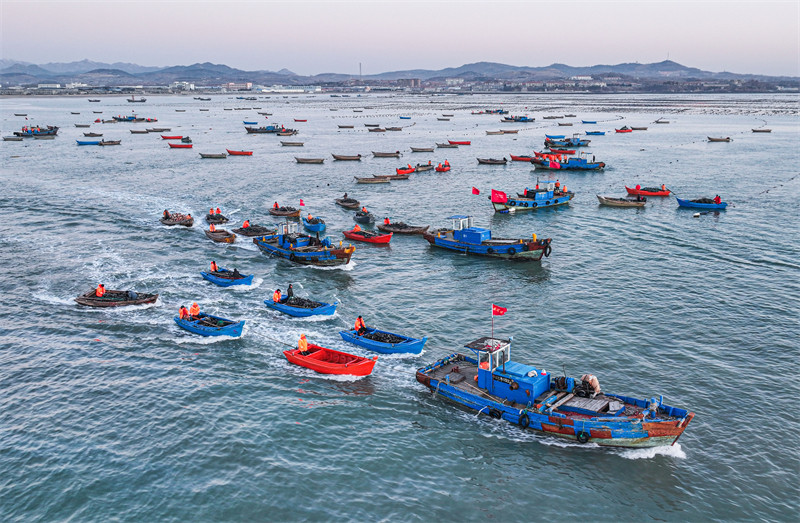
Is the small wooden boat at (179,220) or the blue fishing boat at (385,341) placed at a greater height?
the small wooden boat at (179,220)

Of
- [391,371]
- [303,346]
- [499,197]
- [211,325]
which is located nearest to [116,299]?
[211,325]

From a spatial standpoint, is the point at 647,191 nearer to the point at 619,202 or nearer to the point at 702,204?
the point at 619,202

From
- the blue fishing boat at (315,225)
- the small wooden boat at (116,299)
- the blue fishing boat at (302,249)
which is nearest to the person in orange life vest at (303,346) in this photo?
the small wooden boat at (116,299)

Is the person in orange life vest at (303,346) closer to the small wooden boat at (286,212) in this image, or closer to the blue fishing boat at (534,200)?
the small wooden boat at (286,212)

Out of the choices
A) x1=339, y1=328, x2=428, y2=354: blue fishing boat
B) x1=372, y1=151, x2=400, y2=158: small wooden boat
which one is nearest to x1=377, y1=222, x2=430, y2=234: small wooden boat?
x1=339, y1=328, x2=428, y2=354: blue fishing boat

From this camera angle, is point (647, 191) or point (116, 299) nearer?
point (116, 299)
